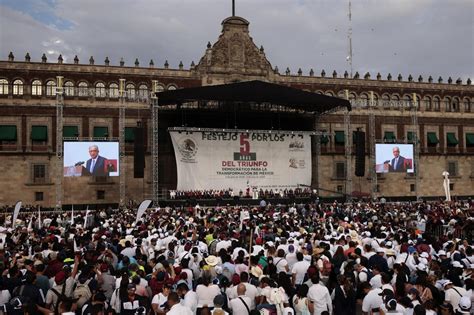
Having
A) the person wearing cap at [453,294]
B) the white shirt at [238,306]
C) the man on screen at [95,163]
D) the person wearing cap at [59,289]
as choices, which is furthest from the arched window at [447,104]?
the person wearing cap at [59,289]

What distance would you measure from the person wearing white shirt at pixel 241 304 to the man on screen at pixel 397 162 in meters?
36.6

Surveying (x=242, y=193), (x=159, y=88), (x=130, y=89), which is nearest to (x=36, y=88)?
(x=130, y=89)

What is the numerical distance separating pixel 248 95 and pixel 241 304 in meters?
30.7

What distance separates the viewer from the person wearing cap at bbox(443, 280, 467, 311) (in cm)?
790

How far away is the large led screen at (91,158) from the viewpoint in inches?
1345

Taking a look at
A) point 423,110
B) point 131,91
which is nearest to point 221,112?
point 131,91

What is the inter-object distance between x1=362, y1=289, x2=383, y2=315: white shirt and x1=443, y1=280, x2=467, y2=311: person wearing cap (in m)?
1.11

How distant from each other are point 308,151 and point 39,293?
38.2 meters

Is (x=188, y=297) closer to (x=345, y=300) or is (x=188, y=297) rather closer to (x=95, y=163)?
(x=345, y=300)

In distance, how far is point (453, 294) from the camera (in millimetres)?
7969

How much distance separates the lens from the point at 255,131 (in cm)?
4094

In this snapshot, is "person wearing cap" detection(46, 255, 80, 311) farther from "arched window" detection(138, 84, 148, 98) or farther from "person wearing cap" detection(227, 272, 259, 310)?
Answer: "arched window" detection(138, 84, 148, 98)

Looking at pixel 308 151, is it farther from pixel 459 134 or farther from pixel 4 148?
pixel 4 148

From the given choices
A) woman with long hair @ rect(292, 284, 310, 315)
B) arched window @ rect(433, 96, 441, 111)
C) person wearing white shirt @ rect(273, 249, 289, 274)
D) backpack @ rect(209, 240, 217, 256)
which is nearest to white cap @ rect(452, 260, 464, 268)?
person wearing white shirt @ rect(273, 249, 289, 274)
